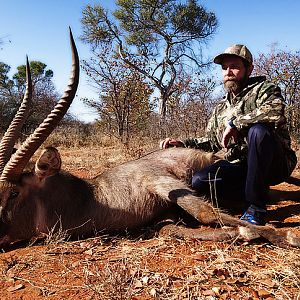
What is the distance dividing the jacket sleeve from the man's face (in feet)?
1.35

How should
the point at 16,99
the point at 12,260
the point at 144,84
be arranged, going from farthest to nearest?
the point at 16,99
the point at 144,84
the point at 12,260

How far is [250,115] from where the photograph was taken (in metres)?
3.48

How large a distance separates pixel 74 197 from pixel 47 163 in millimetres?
487

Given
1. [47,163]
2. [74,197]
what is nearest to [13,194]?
[47,163]

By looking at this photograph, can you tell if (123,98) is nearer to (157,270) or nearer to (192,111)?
(192,111)

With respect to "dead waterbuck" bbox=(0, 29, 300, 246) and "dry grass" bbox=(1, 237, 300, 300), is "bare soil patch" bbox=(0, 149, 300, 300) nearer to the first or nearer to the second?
"dry grass" bbox=(1, 237, 300, 300)

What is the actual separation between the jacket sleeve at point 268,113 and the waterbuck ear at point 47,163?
172 centimetres

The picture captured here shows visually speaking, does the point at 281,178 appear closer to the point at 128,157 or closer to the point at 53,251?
the point at 53,251

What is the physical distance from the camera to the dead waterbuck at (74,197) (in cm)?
340

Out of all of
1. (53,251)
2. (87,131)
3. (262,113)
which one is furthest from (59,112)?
(87,131)

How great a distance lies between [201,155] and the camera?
461cm

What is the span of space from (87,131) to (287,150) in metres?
15.9

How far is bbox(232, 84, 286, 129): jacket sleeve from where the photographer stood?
3.40 m

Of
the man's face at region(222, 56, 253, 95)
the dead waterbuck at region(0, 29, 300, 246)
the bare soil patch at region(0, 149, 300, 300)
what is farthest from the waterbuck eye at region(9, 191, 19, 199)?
the man's face at region(222, 56, 253, 95)
